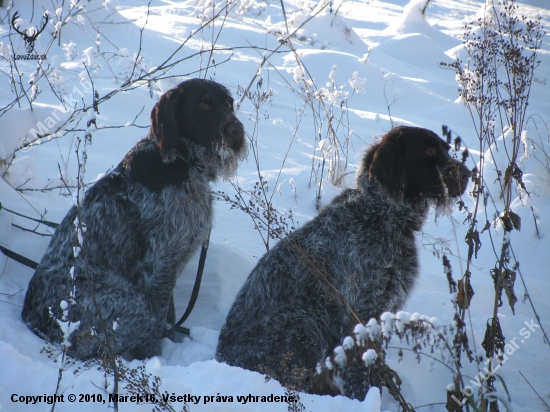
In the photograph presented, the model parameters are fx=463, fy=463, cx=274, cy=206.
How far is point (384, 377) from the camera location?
5.64 feet

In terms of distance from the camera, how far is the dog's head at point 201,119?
3.27 meters

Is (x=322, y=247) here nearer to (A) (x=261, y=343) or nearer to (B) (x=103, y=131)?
(A) (x=261, y=343)

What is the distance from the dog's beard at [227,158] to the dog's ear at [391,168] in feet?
3.38

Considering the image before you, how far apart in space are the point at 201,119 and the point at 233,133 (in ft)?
0.86

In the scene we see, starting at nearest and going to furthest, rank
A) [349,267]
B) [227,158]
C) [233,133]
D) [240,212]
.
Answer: [349,267] < [233,133] < [227,158] < [240,212]

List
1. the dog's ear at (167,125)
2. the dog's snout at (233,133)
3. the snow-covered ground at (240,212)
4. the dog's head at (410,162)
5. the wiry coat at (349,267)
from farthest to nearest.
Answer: the dog's snout at (233,133)
the dog's ear at (167,125)
the dog's head at (410,162)
the wiry coat at (349,267)
the snow-covered ground at (240,212)

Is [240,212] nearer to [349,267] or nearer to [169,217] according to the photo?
[169,217]

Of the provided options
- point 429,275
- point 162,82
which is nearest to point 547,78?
point 429,275

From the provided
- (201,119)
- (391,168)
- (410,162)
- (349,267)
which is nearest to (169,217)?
(201,119)

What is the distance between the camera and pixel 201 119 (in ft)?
11.0

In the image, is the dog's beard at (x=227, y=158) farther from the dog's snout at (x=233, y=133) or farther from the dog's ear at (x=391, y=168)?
the dog's ear at (x=391, y=168)

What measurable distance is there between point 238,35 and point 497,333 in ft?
38.4

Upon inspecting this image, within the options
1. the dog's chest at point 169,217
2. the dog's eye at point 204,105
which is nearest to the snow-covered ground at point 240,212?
the dog's eye at point 204,105

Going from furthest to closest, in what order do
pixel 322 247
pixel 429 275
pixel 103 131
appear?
pixel 103 131
pixel 429 275
pixel 322 247
